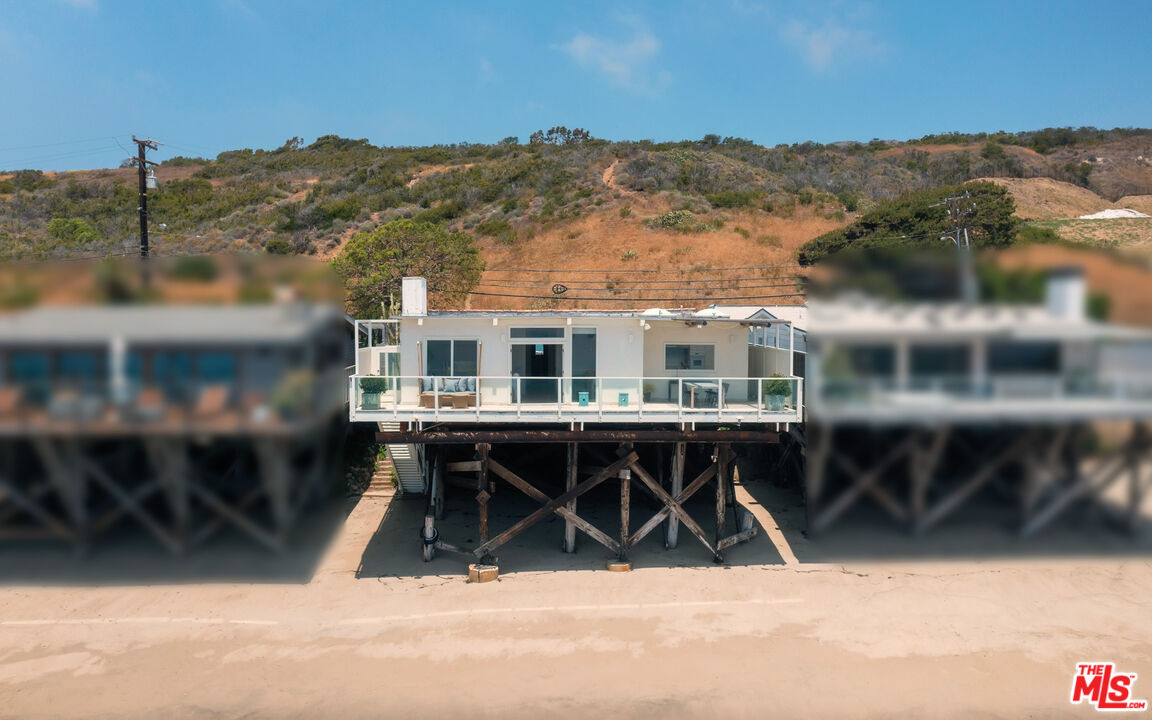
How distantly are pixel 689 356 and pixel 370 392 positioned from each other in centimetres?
322

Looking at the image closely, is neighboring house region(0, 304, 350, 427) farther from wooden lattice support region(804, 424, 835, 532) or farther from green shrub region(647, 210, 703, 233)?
green shrub region(647, 210, 703, 233)

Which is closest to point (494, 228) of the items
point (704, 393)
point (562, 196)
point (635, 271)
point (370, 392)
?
point (562, 196)

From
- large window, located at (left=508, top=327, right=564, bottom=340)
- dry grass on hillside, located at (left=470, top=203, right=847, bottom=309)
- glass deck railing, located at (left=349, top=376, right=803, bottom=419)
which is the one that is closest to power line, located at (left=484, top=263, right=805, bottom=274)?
dry grass on hillside, located at (left=470, top=203, right=847, bottom=309)

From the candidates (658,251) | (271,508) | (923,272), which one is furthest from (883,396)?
(658,251)

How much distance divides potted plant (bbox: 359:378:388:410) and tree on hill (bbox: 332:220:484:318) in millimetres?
4831

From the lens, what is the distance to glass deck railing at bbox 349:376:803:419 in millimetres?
5492

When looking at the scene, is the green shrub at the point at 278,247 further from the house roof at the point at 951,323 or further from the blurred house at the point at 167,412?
the house roof at the point at 951,323

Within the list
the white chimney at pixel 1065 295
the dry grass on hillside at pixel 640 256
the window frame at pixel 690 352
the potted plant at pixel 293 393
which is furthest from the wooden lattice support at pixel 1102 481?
the dry grass on hillside at pixel 640 256

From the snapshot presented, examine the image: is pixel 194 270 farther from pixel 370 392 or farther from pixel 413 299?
pixel 413 299

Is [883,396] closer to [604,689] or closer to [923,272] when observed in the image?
[923,272]

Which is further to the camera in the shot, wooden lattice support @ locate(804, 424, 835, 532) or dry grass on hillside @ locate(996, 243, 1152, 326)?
wooden lattice support @ locate(804, 424, 835, 532)

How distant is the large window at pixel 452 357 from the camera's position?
6.14 m

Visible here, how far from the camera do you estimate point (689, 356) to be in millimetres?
6371

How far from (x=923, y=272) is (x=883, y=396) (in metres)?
0.41
